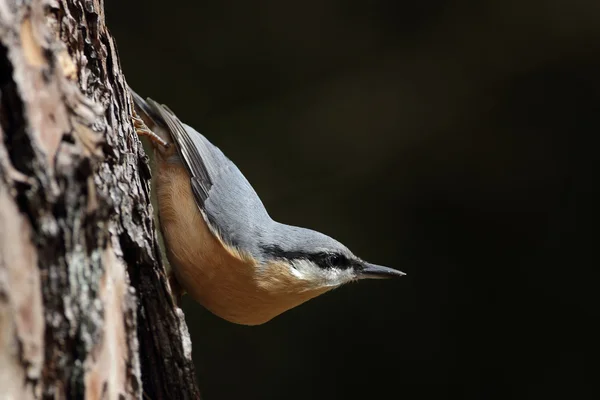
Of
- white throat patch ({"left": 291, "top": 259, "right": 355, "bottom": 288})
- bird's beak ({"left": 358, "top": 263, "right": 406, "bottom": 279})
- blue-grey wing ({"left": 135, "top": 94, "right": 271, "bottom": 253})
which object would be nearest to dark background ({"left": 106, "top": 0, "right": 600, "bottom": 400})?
blue-grey wing ({"left": 135, "top": 94, "right": 271, "bottom": 253})

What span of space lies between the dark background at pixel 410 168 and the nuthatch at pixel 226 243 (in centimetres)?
154

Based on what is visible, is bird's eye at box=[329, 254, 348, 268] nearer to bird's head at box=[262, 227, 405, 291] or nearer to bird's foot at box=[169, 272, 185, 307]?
bird's head at box=[262, 227, 405, 291]

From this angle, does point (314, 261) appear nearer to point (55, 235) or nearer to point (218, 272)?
point (218, 272)

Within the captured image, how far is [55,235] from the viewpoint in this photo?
49.3 inches

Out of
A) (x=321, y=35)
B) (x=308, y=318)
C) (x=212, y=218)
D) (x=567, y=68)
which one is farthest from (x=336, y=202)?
(x=212, y=218)

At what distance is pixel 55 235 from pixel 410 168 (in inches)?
138

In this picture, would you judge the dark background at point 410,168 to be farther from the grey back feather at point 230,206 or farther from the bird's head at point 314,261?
the bird's head at point 314,261

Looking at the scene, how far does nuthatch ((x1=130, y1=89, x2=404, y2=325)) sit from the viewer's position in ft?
8.00

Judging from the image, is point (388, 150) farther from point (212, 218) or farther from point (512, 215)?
point (212, 218)

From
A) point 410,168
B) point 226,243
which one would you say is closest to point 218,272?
point 226,243

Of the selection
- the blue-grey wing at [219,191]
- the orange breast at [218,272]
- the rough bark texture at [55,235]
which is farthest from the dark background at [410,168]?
the rough bark texture at [55,235]

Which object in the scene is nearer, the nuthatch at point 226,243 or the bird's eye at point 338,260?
the nuthatch at point 226,243

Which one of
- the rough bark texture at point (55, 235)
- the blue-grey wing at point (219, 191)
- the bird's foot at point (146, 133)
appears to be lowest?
the rough bark texture at point (55, 235)

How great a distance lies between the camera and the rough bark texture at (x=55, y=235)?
1.18 meters
